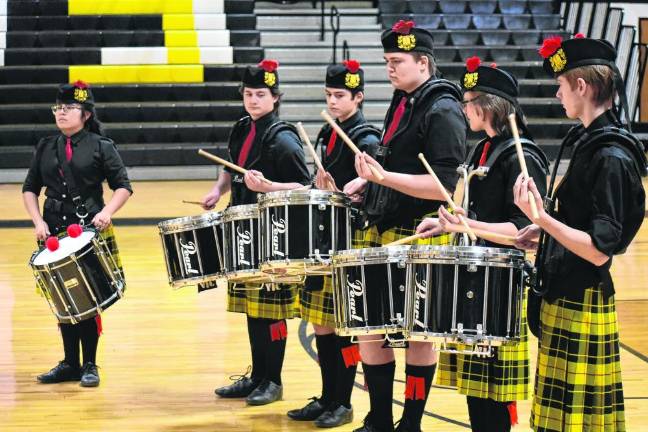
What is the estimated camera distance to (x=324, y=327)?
14.6 feet

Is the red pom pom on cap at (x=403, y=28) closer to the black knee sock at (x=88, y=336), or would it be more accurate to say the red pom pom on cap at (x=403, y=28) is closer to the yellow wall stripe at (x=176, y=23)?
the black knee sock at (x=88, y=336)

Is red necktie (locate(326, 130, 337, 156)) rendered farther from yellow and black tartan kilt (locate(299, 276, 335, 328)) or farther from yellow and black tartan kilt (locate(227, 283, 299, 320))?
yellow and black tartan kilt (locate(227, 283, 299, 320))

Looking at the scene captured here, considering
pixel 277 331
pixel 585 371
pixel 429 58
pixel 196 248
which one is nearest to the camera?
pixel 585 371

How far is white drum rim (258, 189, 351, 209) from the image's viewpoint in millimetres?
3711

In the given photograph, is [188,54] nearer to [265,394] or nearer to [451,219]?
[265,394]

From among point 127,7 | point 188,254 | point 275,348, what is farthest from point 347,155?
point 127,7

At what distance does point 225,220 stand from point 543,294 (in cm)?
163

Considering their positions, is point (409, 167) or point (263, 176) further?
point (263, 176)

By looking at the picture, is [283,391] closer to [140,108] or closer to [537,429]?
[537,429]

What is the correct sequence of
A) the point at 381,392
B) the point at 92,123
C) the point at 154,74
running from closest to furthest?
the point at 381,392 → the point at 92,123 → the point at 154,74

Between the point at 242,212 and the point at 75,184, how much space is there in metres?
1.22

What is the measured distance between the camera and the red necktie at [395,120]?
3787mm

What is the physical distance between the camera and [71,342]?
5.00 metres

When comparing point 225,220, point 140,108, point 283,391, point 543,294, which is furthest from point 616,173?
point 140,108
